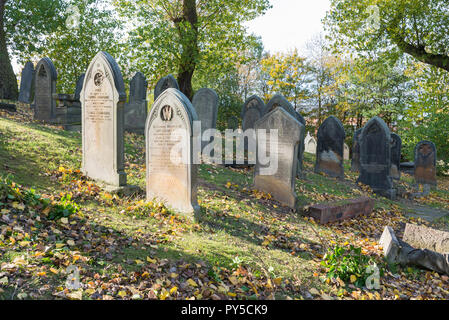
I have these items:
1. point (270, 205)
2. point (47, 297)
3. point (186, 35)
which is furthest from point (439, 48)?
point (47, 297)

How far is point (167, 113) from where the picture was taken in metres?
5.80

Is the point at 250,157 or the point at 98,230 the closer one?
the point at 98,230

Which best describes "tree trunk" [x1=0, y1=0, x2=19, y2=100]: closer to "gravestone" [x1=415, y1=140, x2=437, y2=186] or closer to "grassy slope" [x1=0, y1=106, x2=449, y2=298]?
"grassy slope" [x1=0, y1=106, x2=449, y2=298]

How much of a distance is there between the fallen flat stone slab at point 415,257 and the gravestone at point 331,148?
723 cm

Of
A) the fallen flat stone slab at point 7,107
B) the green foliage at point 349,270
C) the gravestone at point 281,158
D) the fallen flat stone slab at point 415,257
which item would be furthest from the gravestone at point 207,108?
the green foliage at point 349,270

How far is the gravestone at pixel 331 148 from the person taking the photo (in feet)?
39.7

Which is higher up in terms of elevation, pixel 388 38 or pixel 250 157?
pixel 388 38

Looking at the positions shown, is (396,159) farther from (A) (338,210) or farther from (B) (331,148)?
(A) (338,210)

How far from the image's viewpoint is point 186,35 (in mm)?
14641

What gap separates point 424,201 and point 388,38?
7886mm

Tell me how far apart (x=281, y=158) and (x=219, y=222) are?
2.76 m

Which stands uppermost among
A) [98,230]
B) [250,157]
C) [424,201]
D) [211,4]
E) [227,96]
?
[211,4]
